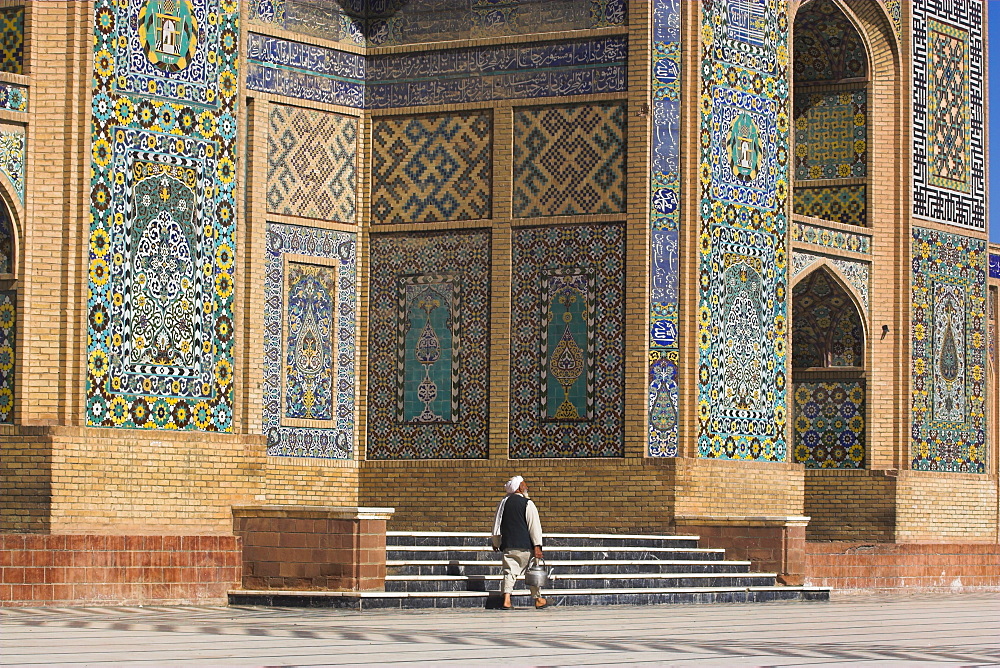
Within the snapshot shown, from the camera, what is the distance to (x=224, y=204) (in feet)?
52.1

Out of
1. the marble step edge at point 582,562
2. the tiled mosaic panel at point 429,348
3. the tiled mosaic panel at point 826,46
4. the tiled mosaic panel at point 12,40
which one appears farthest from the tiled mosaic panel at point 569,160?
the tiled mosaic panel at point 12,40

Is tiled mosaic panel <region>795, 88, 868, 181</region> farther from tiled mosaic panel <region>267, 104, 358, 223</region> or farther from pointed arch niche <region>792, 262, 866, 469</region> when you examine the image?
tiled mosaic panel <region>267, 104, 358, 223</region>

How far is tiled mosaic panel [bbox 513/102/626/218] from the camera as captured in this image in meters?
18.3

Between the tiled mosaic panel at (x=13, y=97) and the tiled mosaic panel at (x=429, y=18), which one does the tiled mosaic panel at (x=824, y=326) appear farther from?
the tiled mosaic panel at (x=13, y=97)

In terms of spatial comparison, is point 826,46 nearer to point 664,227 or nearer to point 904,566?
point 664,227

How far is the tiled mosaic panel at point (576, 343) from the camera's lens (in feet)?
59.5

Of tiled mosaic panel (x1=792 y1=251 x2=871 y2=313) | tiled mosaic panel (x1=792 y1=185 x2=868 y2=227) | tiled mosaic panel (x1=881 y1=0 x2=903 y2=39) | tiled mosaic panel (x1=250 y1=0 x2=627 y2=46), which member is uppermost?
tiled mosaic panel (x1=881 y1=0 x2=903 y2=39)

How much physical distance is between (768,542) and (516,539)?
11.3 ft

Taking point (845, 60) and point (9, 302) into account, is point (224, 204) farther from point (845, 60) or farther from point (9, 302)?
point (845, 60)

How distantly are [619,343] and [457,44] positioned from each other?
3438 mm

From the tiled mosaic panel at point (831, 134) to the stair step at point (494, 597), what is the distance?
6.44 m

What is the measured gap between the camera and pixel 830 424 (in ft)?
70.2

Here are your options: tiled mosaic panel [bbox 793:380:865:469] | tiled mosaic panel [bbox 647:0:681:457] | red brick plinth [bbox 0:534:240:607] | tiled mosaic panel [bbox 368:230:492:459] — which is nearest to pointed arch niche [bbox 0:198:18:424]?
red brick plinth [bbox 0:534:240:607]

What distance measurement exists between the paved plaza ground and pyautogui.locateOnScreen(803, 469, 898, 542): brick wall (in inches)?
222
